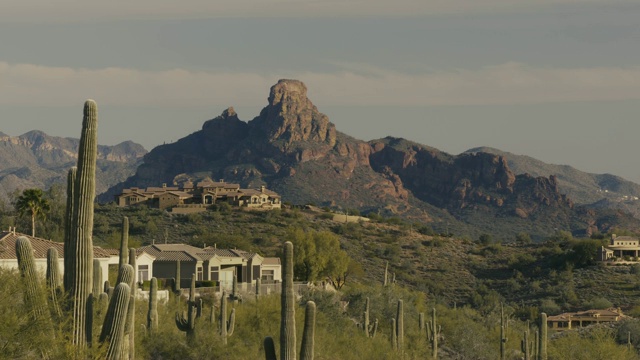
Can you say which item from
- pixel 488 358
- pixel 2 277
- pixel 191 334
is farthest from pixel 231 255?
pixel 2 277

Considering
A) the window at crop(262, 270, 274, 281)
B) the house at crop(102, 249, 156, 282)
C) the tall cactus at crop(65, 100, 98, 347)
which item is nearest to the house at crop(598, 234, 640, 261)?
the window at crop(262, 270, 274, 281)

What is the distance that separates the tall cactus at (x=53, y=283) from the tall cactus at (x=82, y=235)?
423mm

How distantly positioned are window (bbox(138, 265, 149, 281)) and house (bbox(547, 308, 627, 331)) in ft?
113

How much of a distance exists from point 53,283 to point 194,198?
9299 cm

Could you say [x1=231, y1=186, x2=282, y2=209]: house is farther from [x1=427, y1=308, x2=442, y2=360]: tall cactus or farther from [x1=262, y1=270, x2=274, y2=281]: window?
[x1=427, y1=308, x2=442, y2=360]: tall cactus

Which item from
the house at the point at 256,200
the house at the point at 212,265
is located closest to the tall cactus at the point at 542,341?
the house at the point at 212,265

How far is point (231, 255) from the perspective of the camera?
68.2 m

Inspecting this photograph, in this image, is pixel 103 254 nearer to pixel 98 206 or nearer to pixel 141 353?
pixel 141 353

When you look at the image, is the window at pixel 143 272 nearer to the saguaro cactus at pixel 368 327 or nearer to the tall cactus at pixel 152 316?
the saguaro cactus at pixel 368 327

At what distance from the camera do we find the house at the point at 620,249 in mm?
112625

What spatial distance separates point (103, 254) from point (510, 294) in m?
58.5

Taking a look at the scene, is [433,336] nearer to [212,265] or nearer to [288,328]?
[212,265]

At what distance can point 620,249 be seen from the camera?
11719 centimetres

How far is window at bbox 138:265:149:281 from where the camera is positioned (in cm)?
5970
